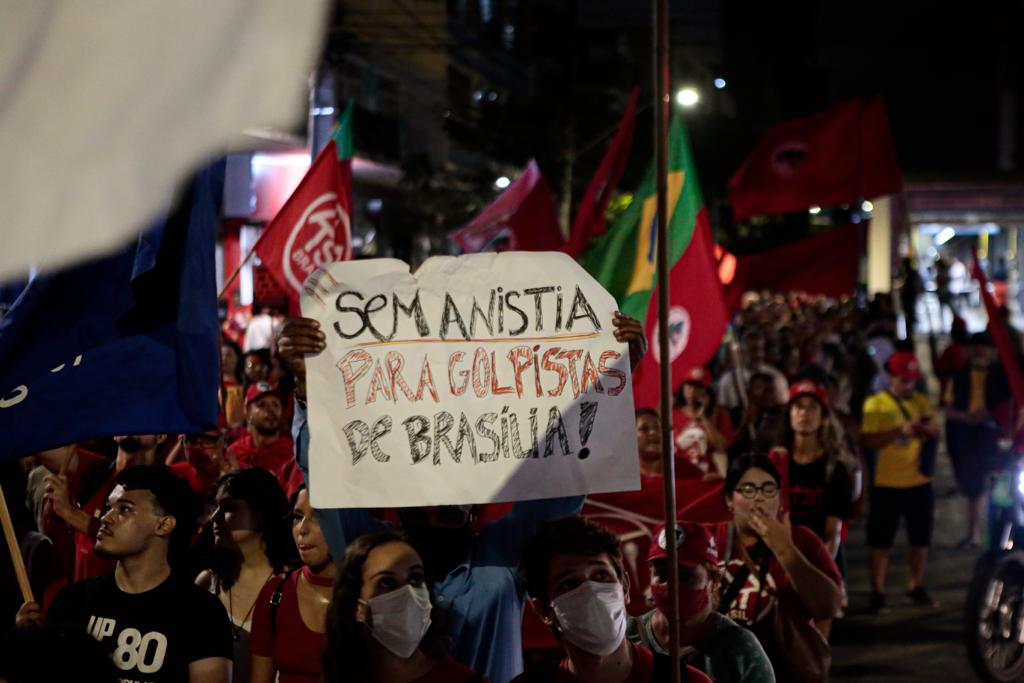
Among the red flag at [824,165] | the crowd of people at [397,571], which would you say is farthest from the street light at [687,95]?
the crowd of people at [397,571]

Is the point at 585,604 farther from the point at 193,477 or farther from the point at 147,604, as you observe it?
the point at 193,477

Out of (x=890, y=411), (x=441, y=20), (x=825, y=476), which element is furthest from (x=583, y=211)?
(x=441, y=20)

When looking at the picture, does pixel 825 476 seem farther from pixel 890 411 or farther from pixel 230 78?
pixel 230 78

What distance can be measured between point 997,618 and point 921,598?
2.23m

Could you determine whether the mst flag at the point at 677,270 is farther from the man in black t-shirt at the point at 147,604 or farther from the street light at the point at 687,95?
the street light at the point at 687,95

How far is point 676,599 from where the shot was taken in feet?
11.4

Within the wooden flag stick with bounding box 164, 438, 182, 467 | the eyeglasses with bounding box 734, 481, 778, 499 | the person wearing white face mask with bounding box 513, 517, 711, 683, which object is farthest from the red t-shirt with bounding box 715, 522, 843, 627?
the wooden flag stick with bounding box 164, 438, 182, 467

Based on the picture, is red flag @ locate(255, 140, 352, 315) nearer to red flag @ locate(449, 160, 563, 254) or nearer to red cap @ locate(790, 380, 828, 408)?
red cap @ locate(790, 380, 828, 408)

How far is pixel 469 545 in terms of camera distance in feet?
13.9

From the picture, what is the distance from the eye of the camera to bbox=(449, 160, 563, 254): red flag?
13.6 metres

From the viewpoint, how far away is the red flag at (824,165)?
13.2 metres

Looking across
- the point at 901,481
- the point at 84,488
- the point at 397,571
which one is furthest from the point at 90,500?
the point at 901,481

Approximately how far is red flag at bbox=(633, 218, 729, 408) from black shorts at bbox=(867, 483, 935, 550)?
2.74m

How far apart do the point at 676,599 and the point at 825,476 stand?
414cm
